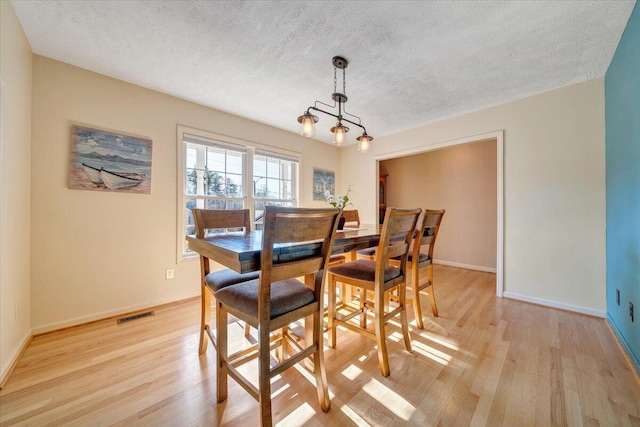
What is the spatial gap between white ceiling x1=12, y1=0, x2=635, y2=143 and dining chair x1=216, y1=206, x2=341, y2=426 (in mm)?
1463

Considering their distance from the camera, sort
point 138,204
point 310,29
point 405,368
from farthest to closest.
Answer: point 138,204 → point 310,29 → point 405,368

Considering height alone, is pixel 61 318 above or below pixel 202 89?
below

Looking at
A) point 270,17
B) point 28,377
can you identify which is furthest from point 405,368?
point 270,17

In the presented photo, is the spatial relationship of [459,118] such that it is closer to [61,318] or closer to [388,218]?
[388,218]

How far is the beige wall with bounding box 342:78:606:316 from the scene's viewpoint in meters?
2.38

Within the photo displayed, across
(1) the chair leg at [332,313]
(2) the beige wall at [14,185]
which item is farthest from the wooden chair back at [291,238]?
(2) the beige wall at [14,185]

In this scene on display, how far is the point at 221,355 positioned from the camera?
1.28m

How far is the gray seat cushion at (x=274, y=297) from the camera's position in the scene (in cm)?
114

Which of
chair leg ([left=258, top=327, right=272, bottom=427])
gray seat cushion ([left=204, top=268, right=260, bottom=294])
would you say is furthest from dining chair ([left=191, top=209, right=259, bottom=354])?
chair leg ([left=258, top=327, right=272, bottom=427])

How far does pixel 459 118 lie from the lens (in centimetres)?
327

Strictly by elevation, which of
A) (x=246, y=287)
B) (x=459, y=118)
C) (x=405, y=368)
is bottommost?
(x=405, y=368)

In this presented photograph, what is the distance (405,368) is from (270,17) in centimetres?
253

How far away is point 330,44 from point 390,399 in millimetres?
2438

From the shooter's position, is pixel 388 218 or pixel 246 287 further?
pixel 388 218
